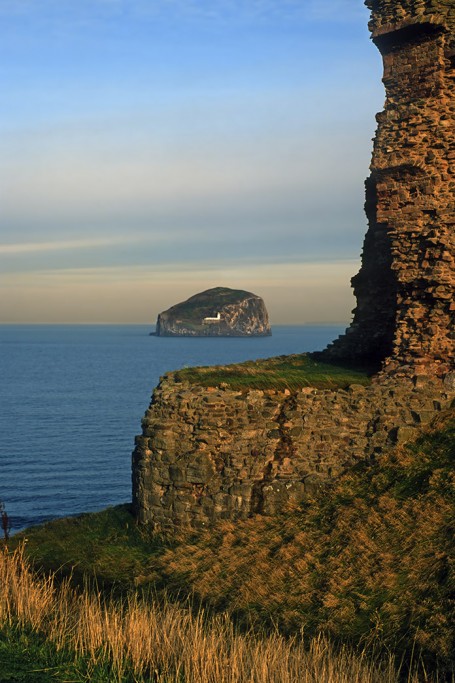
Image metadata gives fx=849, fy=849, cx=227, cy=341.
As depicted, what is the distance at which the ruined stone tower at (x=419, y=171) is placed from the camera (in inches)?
880

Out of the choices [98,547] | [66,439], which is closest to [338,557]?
[98,547]

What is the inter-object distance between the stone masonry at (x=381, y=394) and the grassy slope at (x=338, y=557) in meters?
0.70


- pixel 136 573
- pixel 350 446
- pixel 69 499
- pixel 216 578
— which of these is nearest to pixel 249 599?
pixel 216 578

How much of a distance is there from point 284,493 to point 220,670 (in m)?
8.84

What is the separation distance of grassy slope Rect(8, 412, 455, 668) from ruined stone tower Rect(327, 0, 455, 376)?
2960 millimetres

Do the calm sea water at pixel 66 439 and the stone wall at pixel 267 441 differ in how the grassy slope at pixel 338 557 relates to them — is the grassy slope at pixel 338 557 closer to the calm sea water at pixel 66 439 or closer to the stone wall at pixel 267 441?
the stone wall at pixel 267 441

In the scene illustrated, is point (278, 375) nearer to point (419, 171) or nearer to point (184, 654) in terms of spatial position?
point (419, 171)

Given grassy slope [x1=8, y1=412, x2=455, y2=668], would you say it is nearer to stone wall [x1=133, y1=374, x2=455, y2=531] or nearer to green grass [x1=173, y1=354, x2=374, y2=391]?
stone wall [x1=133, y1=374, x2=455, y2=531]

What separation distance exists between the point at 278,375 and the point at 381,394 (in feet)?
10.1

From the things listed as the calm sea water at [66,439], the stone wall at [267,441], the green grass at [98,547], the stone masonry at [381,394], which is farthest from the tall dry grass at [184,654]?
the calm sea water at [66,439]

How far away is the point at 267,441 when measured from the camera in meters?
21.0

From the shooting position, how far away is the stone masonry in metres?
21.0

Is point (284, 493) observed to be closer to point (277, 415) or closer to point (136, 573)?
point (277, 415)

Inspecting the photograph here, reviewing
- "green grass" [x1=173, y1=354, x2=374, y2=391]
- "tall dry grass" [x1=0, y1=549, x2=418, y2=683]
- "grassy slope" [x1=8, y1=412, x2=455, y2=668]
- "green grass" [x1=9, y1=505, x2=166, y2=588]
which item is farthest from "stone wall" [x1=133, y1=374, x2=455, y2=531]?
"tall dry grass" [x1=0, y1=549, x2=418, y2=683]
